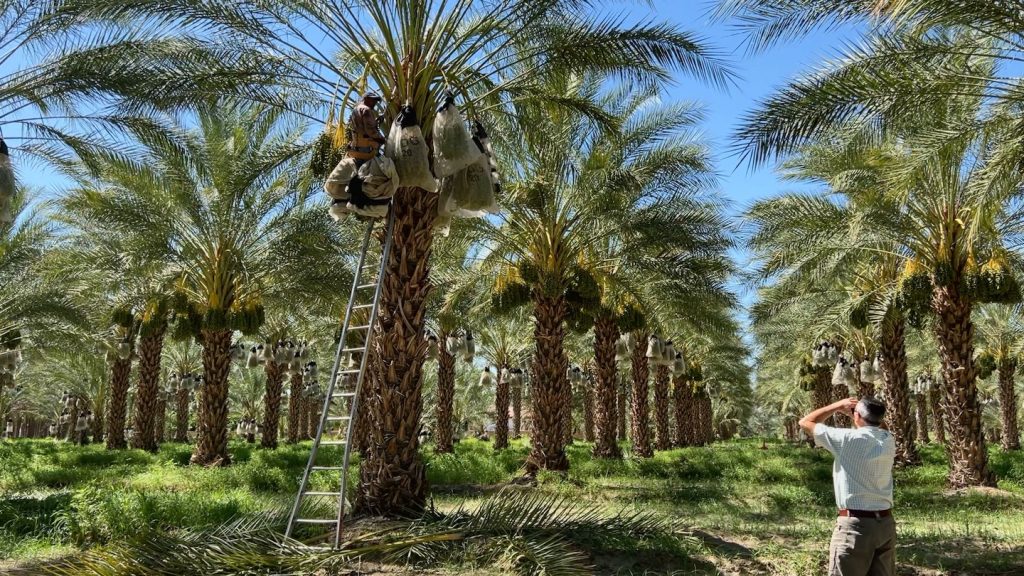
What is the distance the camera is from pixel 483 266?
16.4m

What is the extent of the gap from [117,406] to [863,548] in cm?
2399

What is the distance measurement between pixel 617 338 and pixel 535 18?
11.4 meters

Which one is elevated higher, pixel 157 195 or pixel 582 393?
pixel 157 195

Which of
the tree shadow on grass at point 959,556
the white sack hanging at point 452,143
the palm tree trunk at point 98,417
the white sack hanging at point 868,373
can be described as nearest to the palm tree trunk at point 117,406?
the palm tree trunk at point 98,417

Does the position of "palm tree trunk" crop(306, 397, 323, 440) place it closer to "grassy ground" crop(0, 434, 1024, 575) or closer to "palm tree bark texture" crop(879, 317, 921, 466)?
"grassy ground" crop(0, 434, 1024, 575)

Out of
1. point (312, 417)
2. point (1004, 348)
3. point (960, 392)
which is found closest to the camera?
point (960, 392)

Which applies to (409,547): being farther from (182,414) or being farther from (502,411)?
(182,414)

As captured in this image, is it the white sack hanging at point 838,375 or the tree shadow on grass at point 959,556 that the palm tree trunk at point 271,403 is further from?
the tree shadow on grass at point 959,556

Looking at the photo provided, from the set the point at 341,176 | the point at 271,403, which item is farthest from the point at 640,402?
the point at 341,176

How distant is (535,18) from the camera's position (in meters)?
Answer: 9.45

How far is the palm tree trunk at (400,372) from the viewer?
8234mm

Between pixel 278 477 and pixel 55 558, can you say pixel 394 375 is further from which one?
pixel 278 477

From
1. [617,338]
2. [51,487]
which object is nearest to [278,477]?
[51,487]

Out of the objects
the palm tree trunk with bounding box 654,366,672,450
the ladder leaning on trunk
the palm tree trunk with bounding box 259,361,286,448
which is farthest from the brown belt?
the palm tree trunk with bounding box 654,366,672,450
